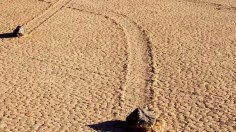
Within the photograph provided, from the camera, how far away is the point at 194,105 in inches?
446

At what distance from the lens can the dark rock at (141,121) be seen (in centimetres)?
989

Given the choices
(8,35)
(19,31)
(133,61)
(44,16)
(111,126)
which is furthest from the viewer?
(44,16)

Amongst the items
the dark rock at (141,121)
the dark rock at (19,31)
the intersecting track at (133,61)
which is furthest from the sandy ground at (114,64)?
the dark rock at (141,121)

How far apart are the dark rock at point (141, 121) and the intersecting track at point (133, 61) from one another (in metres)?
0.86

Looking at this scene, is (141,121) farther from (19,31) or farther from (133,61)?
(19,31)

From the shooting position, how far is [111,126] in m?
10.2

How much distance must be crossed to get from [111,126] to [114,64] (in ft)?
12.2

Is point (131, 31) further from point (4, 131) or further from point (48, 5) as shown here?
point (4, 131)

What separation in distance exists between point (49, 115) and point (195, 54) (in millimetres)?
5702

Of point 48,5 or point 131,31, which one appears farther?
point 48,5

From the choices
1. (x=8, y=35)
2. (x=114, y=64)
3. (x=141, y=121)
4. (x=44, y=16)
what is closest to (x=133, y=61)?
(x=114, y=64)

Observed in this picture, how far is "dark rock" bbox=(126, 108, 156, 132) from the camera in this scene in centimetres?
989

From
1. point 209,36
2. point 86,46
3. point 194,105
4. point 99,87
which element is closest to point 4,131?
point 99,87

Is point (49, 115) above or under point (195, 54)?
under
